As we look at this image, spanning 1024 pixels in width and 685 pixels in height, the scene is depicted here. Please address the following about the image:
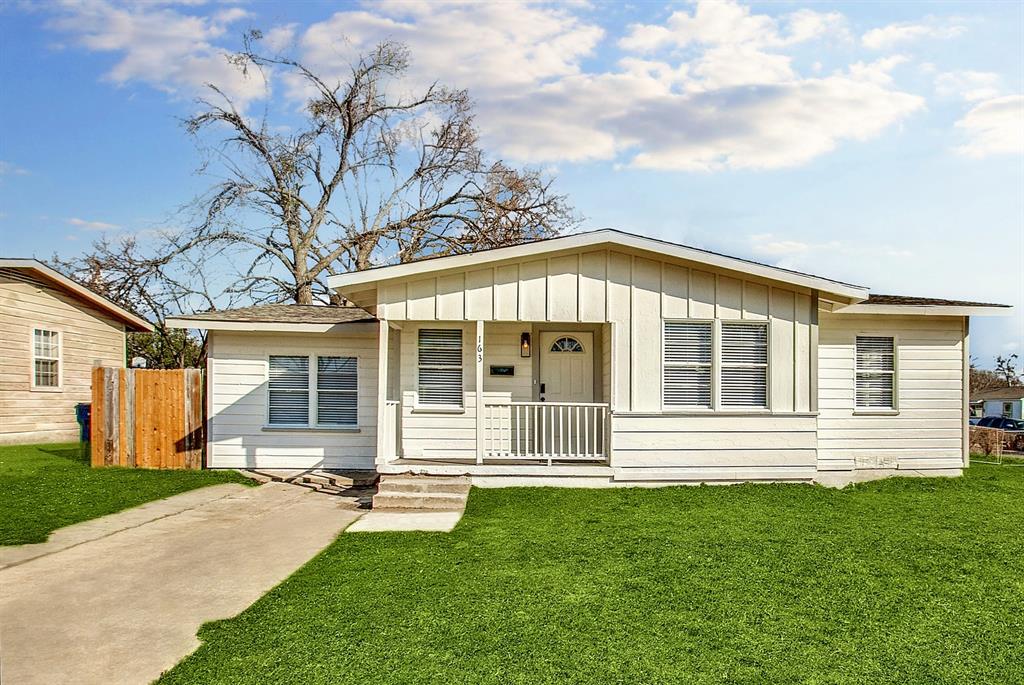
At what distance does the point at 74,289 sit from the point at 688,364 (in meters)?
15.8

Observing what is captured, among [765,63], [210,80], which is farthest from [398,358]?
[210,80]

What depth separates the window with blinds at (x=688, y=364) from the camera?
1085 centimetres

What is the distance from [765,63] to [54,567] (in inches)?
524

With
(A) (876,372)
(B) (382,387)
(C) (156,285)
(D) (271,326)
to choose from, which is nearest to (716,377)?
(A) (876,372)

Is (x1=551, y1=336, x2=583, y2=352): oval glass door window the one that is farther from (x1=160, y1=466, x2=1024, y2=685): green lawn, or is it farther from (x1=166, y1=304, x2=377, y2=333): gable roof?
(x1=160, y1=466, x2=1024, y2=685): green lawn

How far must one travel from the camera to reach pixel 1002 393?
49.5m

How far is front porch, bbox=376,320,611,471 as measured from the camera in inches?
416

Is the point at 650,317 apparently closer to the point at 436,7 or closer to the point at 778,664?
the point at 778,664

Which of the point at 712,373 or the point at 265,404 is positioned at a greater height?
the point at 712,373

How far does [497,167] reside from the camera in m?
28.6

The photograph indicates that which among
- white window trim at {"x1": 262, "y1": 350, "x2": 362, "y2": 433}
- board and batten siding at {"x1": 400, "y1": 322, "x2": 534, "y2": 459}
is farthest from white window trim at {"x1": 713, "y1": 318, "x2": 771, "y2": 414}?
white window trim at {"x1": 262, "y1": 350, "x2": 362, "y2": 433}

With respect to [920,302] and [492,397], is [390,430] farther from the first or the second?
[920,302]

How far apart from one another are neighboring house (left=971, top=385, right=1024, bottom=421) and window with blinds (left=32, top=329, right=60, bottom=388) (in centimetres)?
5200

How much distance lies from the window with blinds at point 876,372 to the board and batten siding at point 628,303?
2.04 metres
